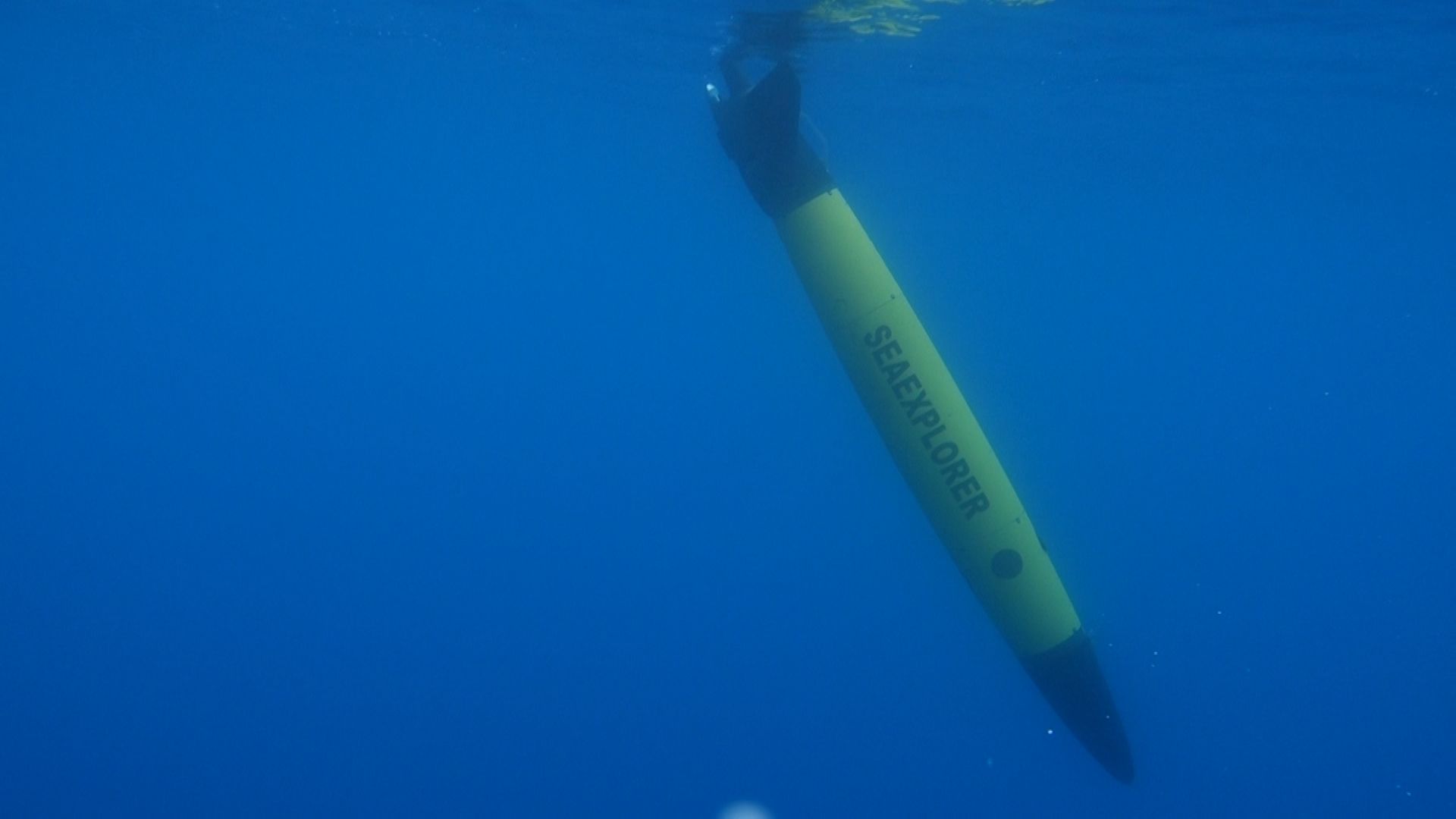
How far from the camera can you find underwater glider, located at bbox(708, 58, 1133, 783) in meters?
4.42

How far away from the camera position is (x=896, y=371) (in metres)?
4.46

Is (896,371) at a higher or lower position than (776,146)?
lower

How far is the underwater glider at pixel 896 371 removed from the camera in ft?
14.5

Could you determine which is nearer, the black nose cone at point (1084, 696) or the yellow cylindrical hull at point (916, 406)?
the yellow cylindrical hull at point (916, 406)

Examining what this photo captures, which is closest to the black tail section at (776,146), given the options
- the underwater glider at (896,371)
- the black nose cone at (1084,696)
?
the underwater glider at (896,371)

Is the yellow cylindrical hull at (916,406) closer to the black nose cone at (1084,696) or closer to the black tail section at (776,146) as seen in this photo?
the black tail section at (776,146)

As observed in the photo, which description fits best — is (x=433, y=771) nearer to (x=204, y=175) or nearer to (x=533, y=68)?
(x=533, y=68)

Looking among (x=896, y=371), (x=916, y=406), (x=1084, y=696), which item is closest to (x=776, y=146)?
(x=896, y=371)

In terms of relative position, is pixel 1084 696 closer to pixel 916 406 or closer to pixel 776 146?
pixel 916 406

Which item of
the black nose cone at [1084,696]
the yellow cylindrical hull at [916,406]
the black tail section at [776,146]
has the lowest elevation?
the black nose cone at [1084,696]

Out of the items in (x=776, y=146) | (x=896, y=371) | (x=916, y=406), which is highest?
(x=776, y=146)

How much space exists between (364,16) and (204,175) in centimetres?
2764

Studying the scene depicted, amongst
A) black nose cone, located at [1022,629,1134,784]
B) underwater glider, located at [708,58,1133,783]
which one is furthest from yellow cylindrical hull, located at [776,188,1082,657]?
black nose cone, located at [1022,629,1134,784]

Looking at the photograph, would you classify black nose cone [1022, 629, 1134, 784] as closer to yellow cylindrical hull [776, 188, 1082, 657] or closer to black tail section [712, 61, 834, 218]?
yellow cylindrical hull [776, 188, 1082, 657]
